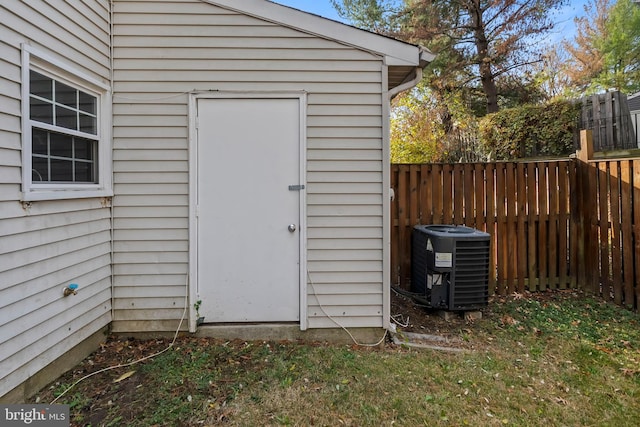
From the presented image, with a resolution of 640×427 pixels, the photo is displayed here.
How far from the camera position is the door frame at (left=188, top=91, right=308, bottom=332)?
3309mm

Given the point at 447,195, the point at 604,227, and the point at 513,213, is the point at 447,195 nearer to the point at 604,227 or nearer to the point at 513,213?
the point at 513,213

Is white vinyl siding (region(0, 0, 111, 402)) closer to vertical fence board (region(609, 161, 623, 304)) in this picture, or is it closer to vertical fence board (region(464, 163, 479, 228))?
vertical fence board (region(464, 163, 479, 228))

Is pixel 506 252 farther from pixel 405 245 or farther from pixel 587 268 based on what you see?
pixel 405 245

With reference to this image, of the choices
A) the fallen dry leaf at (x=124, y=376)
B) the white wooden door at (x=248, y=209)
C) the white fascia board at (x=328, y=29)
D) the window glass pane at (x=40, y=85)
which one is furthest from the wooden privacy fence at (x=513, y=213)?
the window glass pane at (x=40, y=85)

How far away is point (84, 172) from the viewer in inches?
119

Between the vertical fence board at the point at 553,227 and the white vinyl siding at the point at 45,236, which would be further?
the vertical fence board at the point at 553,227

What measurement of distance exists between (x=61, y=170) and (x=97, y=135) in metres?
0.54

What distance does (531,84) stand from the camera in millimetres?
11070

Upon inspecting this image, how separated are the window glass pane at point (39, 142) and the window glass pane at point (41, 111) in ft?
0.30

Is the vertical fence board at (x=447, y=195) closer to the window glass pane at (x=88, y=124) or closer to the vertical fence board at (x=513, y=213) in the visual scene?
the vertical fence board at (x=513, y=213)

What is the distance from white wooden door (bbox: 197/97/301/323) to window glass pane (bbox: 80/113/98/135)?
35.1 inches

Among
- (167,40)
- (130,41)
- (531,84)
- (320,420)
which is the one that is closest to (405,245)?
(320,420)

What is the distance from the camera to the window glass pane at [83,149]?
2914mm

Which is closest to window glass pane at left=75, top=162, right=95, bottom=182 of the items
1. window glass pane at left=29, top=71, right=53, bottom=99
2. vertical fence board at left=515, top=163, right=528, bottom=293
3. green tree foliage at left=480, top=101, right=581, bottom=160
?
window glass pane at left=29, top=71, right=53, bottom=99
